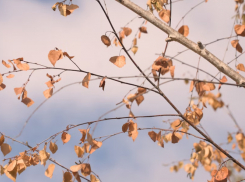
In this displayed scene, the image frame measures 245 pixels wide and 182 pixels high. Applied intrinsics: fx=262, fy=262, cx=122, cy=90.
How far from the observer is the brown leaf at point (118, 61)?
132 cm

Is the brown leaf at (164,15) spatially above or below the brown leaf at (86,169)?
above

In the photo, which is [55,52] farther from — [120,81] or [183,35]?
[183,35]

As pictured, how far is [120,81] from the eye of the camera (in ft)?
4.32

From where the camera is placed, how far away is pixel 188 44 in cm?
140

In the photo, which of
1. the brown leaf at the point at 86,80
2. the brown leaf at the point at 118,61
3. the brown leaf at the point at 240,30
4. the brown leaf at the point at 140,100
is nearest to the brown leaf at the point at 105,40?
the brown leaf at the point at 118,61

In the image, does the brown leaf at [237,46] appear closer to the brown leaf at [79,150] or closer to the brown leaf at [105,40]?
the brown leaf at [105,40]

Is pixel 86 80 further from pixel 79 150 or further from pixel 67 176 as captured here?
pixel 67 176

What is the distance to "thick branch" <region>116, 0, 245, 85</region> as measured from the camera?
4.48 feet

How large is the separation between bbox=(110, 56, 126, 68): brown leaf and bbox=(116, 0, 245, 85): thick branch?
291mm

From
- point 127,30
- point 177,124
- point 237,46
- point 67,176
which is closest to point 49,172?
point 67,176

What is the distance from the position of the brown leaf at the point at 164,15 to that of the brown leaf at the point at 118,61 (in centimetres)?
38

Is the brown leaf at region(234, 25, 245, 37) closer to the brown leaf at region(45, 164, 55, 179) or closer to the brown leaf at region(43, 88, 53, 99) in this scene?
the brown leaf at region(43, 88, 53, 99)

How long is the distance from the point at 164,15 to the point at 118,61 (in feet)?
1.42

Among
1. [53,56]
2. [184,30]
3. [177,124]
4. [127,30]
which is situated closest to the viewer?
[53,56]
